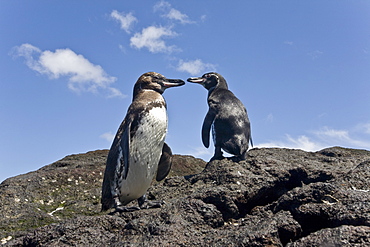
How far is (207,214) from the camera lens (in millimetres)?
3965

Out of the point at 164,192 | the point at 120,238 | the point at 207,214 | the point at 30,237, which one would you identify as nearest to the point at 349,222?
the point at 207,214

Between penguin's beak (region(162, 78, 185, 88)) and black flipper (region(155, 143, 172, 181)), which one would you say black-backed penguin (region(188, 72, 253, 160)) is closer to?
black flipper (region(155, 143, 172, 181))

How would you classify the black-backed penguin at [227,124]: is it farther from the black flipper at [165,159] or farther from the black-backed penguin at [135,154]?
the black-backed penguin at [135,154]

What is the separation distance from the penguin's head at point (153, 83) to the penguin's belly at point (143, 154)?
695 millimetres

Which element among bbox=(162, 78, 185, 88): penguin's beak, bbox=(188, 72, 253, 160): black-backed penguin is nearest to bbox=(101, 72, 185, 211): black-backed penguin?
bbox=(162, 78, 185, 88): penguin's beak

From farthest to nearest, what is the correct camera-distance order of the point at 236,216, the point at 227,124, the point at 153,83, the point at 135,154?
the point at 227,124, the point at 153,83, the point at 135,154, the point at 236,216

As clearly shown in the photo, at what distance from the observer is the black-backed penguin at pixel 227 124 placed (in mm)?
8109

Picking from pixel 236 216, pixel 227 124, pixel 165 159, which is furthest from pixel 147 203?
pixel 227 124

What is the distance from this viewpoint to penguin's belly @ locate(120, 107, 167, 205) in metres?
5.59

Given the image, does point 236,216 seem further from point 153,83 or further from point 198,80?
point 198,80

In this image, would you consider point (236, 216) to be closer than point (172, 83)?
Yes

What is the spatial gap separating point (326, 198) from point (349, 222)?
1.69ft

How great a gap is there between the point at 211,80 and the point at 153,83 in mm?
3894

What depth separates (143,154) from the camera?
18.5 feet
